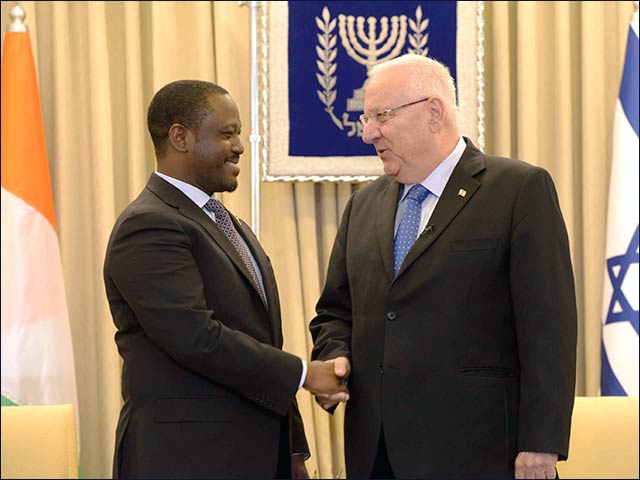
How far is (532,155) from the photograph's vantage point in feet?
16.6

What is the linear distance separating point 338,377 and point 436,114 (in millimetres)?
890

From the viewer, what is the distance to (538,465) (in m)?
2.71

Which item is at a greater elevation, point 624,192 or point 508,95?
point 508,95

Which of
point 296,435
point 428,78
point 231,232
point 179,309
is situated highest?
point 428,78

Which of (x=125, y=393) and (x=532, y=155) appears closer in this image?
(x=125, y=393)

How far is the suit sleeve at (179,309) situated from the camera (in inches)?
105

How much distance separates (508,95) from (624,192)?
80 cm

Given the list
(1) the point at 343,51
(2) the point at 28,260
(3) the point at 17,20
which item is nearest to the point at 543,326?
(1) the point at 343,51

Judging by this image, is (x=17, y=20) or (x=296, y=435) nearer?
(x=296, y=435)

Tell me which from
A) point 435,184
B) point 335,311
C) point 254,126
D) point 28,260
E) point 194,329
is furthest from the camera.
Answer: point 254,126

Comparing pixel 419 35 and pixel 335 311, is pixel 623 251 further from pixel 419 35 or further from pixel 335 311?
pixel 335 311

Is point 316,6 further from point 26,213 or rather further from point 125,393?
point 125,393

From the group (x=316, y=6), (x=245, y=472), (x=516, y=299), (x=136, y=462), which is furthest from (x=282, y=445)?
(x=316, y=6)

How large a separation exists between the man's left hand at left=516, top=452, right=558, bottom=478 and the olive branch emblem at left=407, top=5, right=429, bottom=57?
2.64 metres
